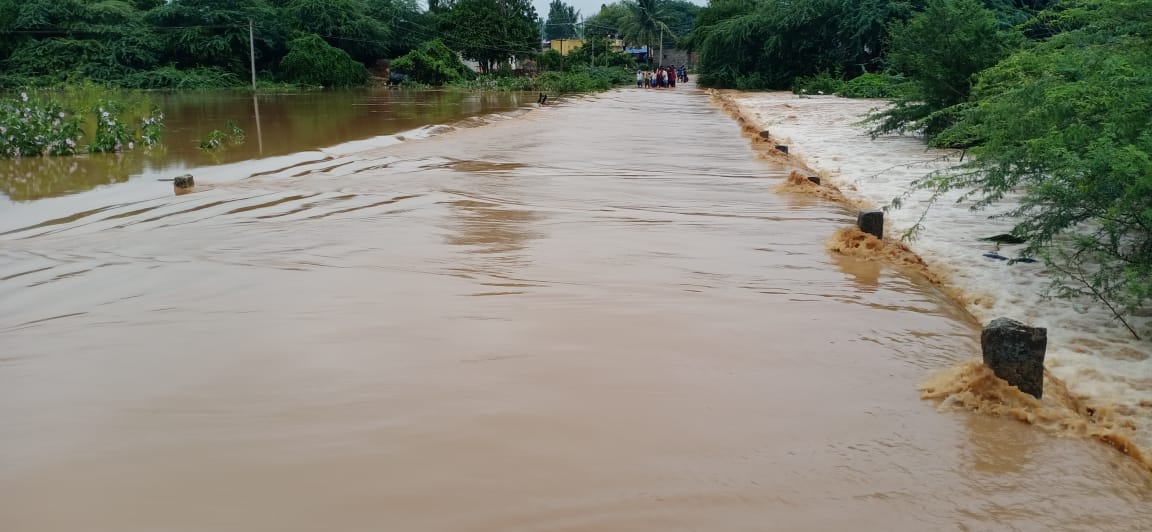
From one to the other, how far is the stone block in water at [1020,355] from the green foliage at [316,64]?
49.0 metres

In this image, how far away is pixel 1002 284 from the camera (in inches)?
Answer: 251

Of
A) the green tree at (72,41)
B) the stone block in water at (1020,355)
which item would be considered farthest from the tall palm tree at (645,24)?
the stone block in water at (1020,355)

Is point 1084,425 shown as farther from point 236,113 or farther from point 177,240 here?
point 236,113

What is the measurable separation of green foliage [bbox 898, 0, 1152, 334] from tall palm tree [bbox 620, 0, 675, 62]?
71803 mm

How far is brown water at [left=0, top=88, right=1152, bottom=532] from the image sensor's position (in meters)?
3.14

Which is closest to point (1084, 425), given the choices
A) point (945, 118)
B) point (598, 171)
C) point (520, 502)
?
point (520, 502)

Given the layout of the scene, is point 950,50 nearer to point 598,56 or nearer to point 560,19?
point 598,56

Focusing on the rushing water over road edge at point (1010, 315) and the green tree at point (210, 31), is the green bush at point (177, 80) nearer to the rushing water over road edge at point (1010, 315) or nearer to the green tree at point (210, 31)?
the green tree at point (210, 31)

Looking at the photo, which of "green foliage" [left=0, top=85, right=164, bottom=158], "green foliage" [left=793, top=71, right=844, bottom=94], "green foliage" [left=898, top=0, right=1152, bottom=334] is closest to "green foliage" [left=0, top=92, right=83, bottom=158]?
"green foliage" [left=0, top=85, right=164, bottom=158]

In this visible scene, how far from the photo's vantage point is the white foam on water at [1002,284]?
4.49 meters

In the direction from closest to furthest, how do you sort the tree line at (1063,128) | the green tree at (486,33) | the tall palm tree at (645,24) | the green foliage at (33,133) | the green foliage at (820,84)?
the tree line at (1063,128) < the green foliage at (33,133) < the green foliage at (820,84) < the green tree at (486,33) < the tall palm tree at (645,24)

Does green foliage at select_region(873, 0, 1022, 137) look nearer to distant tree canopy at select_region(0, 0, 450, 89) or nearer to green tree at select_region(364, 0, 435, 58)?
distant tree canopy at select_region(0, 0, 450, 89)

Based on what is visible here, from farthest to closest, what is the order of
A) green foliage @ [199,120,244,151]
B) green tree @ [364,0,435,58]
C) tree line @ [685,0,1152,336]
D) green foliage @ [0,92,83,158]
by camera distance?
green tree @ [364,0,435,58] → green foliage @ [199,120,244,151] → green foliage @ [0,92,83,158] → tree line @ [685,0,1152,336]

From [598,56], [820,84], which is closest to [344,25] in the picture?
[598,56]
